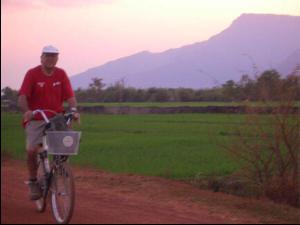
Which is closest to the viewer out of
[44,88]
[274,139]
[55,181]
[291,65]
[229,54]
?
[44,88]

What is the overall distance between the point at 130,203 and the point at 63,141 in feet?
7.69

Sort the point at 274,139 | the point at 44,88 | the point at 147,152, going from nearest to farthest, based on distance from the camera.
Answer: the point at 44,88
the point at 274,139
the point at 147,152

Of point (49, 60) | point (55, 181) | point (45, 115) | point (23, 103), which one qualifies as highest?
point (49, 60)

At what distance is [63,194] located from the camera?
266 inches

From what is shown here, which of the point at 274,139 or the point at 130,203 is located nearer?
the point at 130,203

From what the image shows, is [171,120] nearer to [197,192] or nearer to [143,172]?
[143,172]

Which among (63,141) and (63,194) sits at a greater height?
(63,141)

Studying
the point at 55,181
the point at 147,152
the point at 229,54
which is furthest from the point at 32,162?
the point at 229,54

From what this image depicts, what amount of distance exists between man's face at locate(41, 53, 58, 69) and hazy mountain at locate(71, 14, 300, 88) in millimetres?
5200

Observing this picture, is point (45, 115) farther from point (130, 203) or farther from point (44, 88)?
point (130, 203)

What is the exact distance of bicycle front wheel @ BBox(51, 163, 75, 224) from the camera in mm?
6504

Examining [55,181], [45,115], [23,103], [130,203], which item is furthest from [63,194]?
[130,203]

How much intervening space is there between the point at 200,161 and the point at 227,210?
7.18m

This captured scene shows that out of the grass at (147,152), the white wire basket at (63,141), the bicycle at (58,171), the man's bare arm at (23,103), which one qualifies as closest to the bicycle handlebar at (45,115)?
the bicycle at (58,171)
